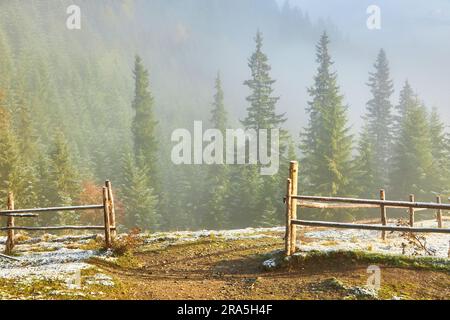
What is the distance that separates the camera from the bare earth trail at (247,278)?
8.78 meters

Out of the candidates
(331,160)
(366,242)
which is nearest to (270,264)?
(366,242)

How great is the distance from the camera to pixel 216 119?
65.1m

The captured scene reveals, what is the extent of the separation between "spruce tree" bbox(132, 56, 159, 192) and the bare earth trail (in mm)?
39829

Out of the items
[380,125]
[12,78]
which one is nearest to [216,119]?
[380,125]

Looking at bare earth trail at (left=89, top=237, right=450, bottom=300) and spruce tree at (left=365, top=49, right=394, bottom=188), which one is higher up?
spruce tree at (left=365, top=49, right=394, bottom=188)

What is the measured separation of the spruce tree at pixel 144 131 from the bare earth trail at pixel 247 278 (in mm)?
39829

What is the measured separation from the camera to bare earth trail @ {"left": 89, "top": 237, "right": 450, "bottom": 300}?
28.8 feet

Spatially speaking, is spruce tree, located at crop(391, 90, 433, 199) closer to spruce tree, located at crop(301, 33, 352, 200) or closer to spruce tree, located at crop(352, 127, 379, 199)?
spruce tree, located at crop(352, 127, 379, 199)

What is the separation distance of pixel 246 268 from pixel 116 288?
3953 millimetres

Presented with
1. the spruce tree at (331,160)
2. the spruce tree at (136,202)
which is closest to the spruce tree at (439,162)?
the spruce tree at (331,160)

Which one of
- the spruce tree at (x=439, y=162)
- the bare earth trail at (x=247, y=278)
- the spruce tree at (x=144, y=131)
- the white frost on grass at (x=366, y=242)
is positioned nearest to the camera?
the bare earth trail at (x=247, y=278)

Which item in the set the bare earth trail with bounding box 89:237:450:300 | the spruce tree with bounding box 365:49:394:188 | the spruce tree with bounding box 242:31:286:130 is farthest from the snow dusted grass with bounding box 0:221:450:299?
the spruce tree with bounding box 365:49:394:188

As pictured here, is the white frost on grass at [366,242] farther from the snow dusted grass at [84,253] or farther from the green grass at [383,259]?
the green grass at [383,259]

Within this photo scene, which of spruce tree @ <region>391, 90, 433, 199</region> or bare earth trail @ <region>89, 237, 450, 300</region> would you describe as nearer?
bare earth trail @ <region>89, 237, 450, 300</region>
